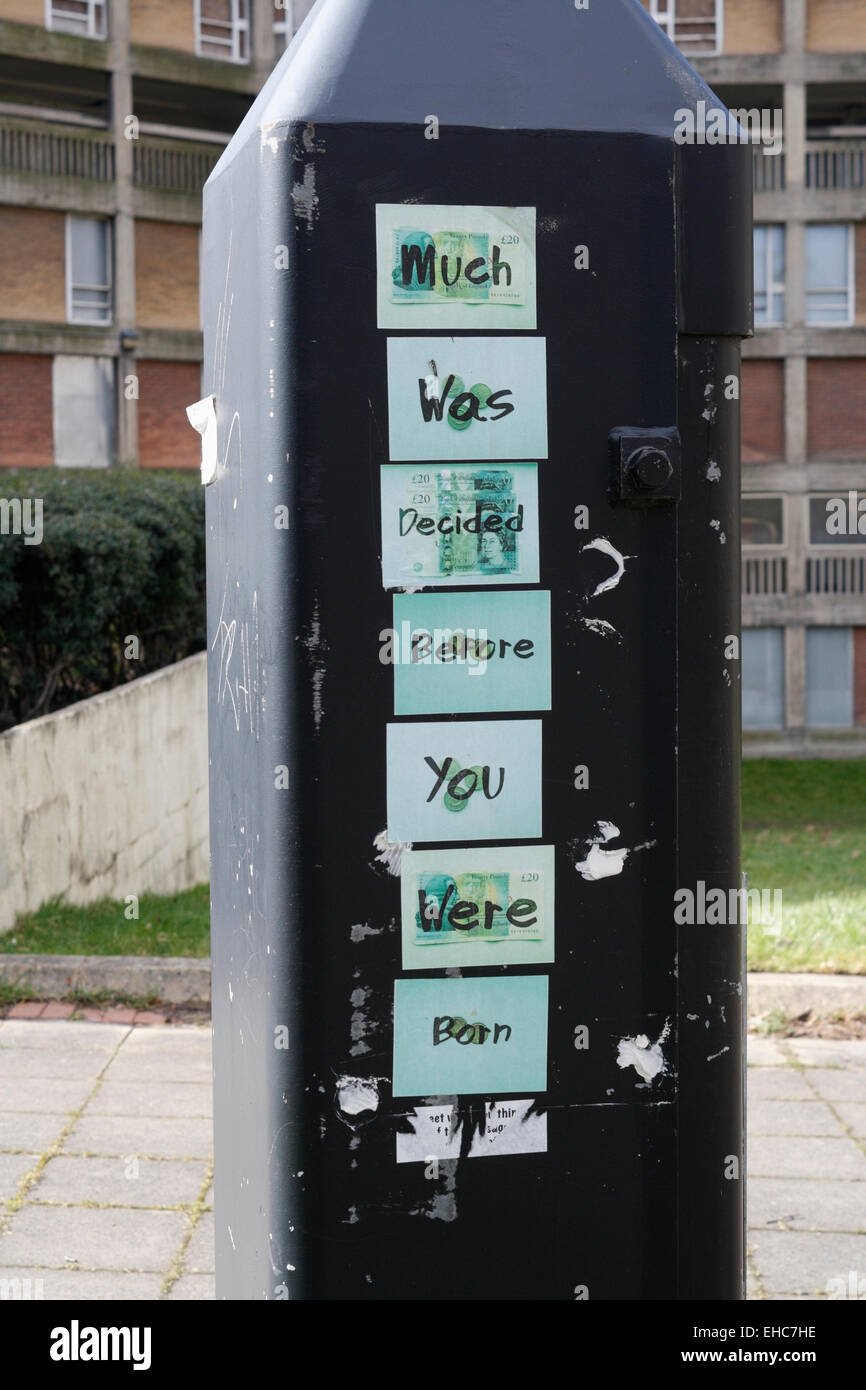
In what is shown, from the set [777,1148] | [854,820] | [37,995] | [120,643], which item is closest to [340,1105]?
[777,1148]

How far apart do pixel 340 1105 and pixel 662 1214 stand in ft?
1.72

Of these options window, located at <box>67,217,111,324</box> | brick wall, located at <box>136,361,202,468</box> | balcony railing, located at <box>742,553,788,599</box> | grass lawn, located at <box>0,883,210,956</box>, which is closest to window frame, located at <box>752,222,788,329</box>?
balcony railing, located at <box>742,553,788,599</box>

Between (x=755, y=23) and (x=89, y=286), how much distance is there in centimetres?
1649

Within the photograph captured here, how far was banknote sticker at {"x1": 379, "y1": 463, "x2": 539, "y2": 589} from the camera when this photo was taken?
213cm

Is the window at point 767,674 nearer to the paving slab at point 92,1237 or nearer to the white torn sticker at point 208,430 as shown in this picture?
the paving slab at point 92,1237

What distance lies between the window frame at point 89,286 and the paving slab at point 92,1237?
3096 centimetres

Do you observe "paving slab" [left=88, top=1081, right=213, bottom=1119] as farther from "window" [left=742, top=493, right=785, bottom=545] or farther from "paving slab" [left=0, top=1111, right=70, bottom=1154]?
"window" [left=742, top=493, right=785, bottom=545]

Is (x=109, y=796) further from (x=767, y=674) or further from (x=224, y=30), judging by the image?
(x=224, y=30)

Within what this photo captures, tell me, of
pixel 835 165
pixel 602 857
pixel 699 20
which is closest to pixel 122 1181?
pixel 602 857

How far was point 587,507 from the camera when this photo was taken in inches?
86.0

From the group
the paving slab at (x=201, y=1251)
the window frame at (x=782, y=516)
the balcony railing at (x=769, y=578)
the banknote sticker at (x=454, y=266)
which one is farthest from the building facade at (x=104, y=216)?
Answer: the banknote sticker at (x=454, y=266)

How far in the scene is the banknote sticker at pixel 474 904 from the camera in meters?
2.17

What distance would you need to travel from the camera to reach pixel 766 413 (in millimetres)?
34500
